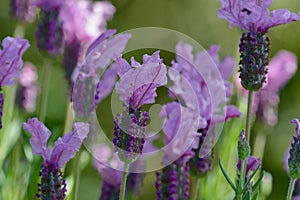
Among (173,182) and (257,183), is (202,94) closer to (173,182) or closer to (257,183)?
(173,182)

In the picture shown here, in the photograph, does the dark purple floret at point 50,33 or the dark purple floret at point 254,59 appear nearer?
the dark purple floret at point 254,59

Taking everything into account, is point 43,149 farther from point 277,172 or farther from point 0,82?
point 277,172

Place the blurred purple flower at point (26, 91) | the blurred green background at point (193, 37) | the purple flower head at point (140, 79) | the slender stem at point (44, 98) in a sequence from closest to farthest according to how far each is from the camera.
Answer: the purple flower head at point (140, 79)
the slender stem at point (44, 98)
the blurred purple flower at point (26, 91)
the blurred green background at point (193, 37)

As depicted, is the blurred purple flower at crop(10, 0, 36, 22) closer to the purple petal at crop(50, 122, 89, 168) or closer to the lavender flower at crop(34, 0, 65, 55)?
the lavender flower at crop(34, 0, 65, 55)

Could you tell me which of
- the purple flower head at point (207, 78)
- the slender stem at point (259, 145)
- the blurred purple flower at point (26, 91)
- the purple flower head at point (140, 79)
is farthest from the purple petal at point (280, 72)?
the purple flower head at point (140, 79)

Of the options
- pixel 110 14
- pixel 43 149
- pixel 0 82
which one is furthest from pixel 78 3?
pixel 43 149

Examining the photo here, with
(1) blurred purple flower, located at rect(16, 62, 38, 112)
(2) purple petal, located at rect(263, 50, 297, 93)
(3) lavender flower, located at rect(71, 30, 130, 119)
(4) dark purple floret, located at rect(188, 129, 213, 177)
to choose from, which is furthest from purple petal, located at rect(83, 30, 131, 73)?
(2) purple petal, located at rect(263, 50, 297, 93)

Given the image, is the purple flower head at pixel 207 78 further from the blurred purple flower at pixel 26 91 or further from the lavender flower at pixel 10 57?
the blurred purple flower at pixel 26 91
